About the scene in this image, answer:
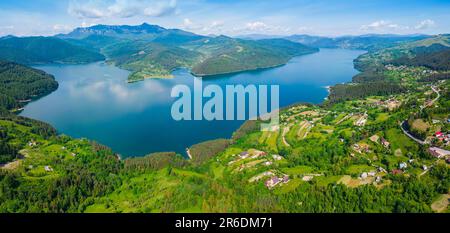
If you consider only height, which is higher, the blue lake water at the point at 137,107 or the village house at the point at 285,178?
the blue lake water at the point at 137,107

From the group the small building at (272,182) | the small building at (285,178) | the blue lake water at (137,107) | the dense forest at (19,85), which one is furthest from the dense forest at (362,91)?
the dense forest at (19,85)

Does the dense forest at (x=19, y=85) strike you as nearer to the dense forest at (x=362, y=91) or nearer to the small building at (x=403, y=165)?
the dense forest at (x=362, y=91)

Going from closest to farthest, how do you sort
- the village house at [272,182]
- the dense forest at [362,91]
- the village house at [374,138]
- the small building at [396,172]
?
the small building at [396,172] → the village house at [272,182] → the village house at [374,138] → the dense forest at [362,91]

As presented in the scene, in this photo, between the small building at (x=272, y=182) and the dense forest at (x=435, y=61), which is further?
the dense forest at (x=435, y=61)

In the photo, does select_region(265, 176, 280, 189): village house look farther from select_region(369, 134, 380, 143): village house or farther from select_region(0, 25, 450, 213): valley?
select_region(369, 134, 380, 143): village house

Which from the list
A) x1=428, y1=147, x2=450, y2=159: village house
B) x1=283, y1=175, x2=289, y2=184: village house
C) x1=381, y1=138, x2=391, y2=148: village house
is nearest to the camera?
x1=428, y1=147, x2=450, y2=159: village house

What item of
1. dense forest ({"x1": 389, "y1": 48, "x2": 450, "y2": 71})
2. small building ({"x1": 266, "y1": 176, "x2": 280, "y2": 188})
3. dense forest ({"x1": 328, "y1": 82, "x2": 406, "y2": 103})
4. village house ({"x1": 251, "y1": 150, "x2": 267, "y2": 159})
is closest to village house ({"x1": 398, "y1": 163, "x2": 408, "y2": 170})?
small building ({"x1": 266, "y1": 176, "x2": 280, "y2": 188})

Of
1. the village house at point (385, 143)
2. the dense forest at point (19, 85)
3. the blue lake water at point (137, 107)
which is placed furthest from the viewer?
the dense forest at point (19, 85)

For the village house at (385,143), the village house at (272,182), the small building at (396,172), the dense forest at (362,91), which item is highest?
the dense forest at (362,91)

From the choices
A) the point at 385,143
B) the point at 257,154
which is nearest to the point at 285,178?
the point at 257,154
